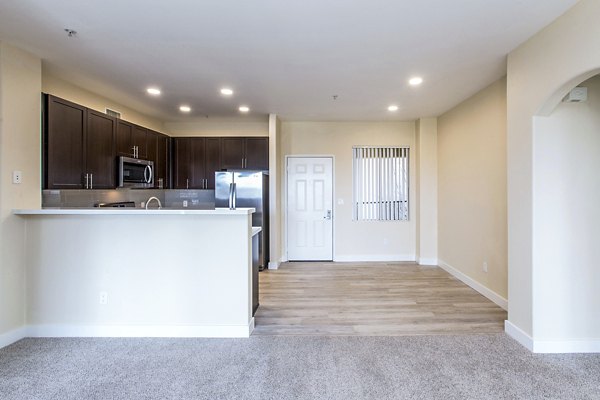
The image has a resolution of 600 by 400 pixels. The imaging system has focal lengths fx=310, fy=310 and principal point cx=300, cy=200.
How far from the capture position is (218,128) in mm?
5949

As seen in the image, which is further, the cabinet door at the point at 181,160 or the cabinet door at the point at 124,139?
the cabinet door at the point at 181,160

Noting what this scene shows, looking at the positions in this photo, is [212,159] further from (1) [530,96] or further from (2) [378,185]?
(1) [530,96]

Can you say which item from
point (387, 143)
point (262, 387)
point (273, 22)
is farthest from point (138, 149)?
point (387, 143)

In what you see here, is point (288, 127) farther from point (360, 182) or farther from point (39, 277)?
point (39, 277)

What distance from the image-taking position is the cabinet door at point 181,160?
563 cm

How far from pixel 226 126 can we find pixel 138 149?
1791mm

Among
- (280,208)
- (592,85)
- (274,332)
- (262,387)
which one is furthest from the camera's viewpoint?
(280,208)

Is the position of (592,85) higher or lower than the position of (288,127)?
lower

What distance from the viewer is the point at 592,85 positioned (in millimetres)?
2566

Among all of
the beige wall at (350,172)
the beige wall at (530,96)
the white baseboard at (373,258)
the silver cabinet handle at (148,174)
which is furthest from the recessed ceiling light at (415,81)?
the silver cabinet handle at (148,174)

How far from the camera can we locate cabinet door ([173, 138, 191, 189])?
5.63 m

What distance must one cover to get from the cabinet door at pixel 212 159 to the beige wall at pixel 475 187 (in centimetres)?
396

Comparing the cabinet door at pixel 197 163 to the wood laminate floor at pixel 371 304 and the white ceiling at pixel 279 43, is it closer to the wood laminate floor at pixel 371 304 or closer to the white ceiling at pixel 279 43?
the white ceiling at pixel 279 43

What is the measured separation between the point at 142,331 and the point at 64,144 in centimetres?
211
